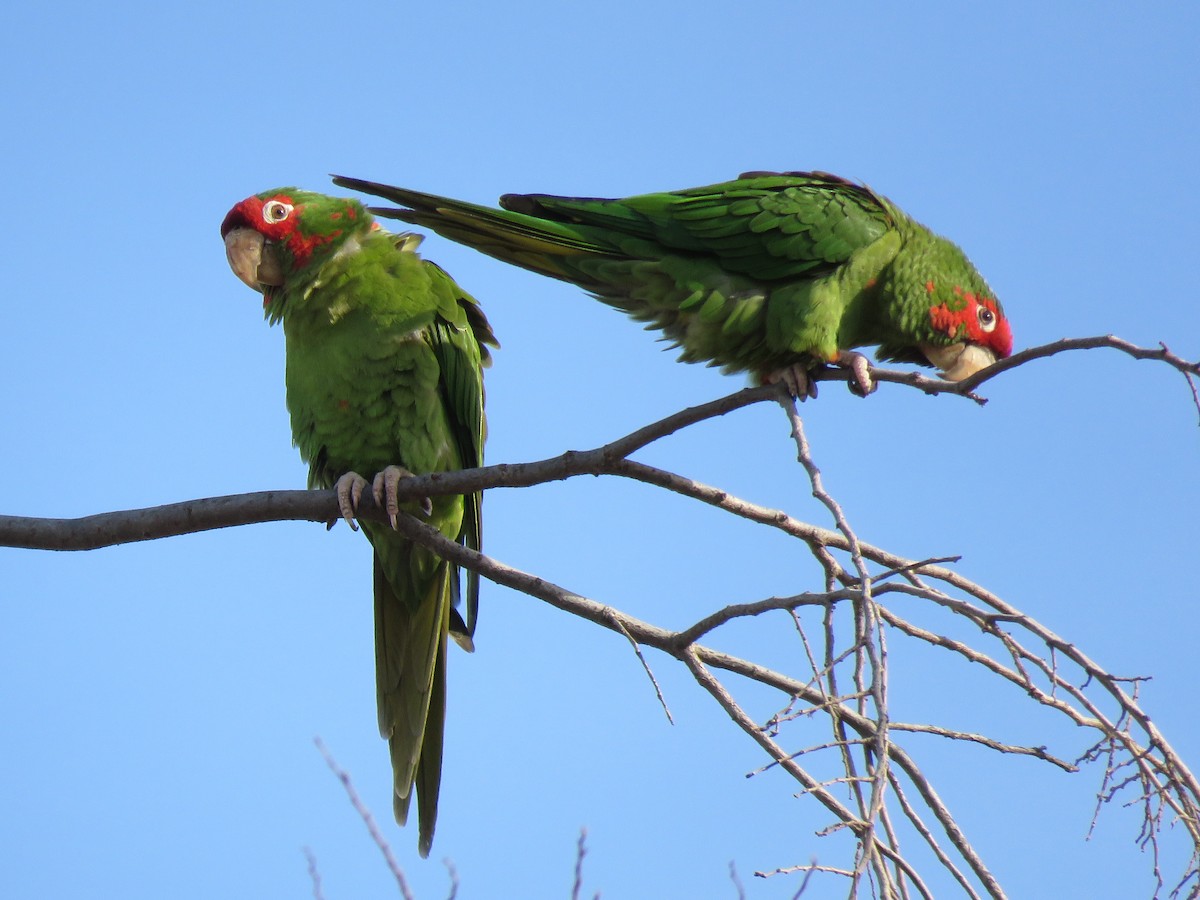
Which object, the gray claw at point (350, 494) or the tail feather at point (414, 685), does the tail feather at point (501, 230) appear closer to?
the gray claw at point (350, 494)

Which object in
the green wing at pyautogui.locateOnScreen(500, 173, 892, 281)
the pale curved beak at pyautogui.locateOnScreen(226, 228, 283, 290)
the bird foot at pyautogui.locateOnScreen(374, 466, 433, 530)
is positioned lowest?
the bird foot at pyautogui.locateOnScreen(374, 466, 433, 530)

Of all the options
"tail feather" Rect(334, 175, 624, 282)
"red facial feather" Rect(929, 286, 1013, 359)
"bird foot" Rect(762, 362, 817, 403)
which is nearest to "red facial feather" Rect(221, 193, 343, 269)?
"tail feather" Rect(334, 175, 624, 282)

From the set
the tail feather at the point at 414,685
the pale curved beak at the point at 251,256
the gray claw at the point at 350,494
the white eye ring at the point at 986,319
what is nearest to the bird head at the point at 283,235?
the pale curved beak at the point at 251,256

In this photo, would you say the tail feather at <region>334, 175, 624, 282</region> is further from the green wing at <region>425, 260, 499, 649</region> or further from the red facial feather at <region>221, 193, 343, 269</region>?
the red facial feather at <region>221, 193, 343, 269</region>

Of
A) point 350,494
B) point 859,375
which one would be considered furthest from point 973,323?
point 350,494

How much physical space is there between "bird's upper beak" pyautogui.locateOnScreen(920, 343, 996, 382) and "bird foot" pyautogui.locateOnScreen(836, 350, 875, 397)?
0.61 m

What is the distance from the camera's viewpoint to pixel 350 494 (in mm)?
3504

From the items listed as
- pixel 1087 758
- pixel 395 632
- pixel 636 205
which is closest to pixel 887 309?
pixel 636 205

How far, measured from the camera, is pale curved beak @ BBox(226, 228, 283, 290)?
4.00 metres

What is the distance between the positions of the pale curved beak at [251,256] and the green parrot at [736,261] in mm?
901

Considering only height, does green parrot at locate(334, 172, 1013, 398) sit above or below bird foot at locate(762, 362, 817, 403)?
above

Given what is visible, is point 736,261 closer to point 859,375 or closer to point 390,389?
point 859,375

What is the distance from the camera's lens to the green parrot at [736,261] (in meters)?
3.60

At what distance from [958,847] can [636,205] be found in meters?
2.22
